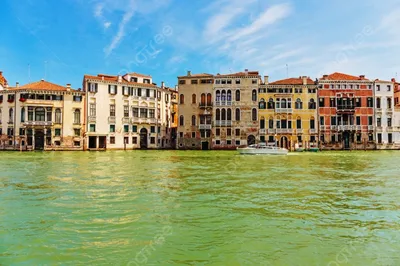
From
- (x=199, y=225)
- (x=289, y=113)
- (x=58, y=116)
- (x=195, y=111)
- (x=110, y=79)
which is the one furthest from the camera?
(x=195, y=111)

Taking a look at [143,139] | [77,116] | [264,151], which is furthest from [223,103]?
[77,116]

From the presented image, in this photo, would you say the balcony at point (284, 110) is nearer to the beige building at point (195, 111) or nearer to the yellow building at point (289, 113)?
the yellow building at point (289, 113)

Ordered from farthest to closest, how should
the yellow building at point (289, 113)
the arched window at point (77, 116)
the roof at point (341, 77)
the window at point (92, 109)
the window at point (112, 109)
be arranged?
the roof at point (341, 77) < the yellow building at point (289, 113) < the window at point (112, 109) < the window at point (92, 109) < the arched window at point (77, 116)

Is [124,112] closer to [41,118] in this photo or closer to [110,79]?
[110,79]

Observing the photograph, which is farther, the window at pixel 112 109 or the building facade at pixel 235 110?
the building facade at pixel 235 110

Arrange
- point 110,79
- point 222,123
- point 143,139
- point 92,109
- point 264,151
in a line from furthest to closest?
1. point 143,139
2. point 222,123
3. point 110,79
4. point 92,109
5. point 264,151

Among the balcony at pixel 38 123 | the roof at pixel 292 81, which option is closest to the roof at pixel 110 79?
the balcony at pixel 38 123

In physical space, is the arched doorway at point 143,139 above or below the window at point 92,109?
below

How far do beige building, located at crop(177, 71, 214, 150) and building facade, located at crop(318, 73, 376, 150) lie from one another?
573 inches

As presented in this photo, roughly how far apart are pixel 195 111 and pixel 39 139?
19.5 metres

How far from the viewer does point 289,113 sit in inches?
1702

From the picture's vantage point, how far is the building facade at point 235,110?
43.4m

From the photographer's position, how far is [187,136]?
4444 cm

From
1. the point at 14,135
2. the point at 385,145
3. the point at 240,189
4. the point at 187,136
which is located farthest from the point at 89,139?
the point at 385,145
